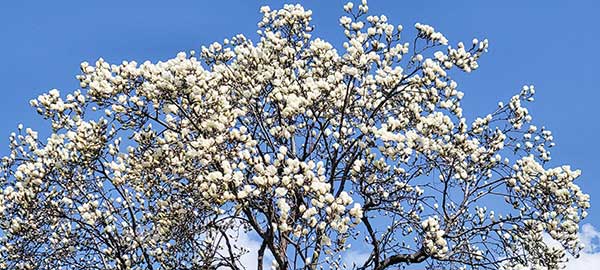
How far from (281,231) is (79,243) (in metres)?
4.92

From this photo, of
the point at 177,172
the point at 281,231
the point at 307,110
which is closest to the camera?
the point at 281,231

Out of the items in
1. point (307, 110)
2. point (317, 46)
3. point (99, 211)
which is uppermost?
point (317, 46)

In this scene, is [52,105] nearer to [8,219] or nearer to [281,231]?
[8,219]

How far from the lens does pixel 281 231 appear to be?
1041cm

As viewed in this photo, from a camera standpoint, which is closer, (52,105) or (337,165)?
(52,105)

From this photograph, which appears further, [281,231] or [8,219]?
[8,219]

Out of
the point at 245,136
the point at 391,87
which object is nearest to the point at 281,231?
the point at 245,136

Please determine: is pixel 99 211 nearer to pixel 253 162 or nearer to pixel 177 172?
pixel 177 172

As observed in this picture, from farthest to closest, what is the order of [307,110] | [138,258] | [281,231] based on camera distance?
[138,258], [307,110], [281,231]

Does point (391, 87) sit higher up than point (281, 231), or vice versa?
point (391, 87)

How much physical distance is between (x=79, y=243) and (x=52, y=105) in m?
2.79

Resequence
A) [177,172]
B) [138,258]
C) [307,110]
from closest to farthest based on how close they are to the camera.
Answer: [177,172] → [307,110] → [138,258]

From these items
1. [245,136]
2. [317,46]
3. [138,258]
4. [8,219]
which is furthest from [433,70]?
[8,219]

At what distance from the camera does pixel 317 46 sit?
1310 cm
